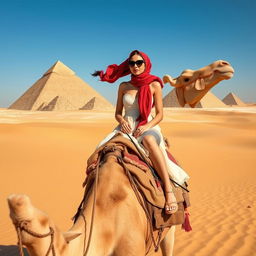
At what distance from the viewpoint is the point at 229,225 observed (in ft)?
18.7

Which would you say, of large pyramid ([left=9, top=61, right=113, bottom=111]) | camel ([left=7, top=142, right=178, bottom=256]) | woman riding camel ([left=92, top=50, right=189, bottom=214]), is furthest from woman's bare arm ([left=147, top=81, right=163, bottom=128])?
large pyramid ([left=9, top=61, right=113, bottom=111])

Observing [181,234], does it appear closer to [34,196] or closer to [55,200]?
[55,200]

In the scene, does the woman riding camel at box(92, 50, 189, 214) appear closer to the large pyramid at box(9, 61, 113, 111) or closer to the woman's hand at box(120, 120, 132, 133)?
the woman's hand at box(120, 120, 132, 133)

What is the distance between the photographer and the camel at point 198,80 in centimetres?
262

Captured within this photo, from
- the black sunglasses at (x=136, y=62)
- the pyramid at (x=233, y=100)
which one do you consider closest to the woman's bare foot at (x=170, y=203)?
the black sunglasses at (x=136, y=62)

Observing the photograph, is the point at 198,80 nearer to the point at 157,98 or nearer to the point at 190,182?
the point at 157,98

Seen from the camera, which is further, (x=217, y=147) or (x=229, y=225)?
(x=217, y=147)

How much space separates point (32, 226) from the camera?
57.0 inches

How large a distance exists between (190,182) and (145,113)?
7.35m

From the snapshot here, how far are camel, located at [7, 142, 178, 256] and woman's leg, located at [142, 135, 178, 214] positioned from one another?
26 cm

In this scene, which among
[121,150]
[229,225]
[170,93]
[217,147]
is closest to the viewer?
[121,150]

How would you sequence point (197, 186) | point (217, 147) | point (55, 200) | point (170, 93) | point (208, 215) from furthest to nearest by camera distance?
point (170, 93), point (217, 147), point (197, 186), point (55, 200), point (208, 215)

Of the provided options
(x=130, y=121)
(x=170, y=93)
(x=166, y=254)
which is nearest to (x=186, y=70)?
(x=130, y=121)

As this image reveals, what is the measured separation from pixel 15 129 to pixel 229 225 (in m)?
16.1
